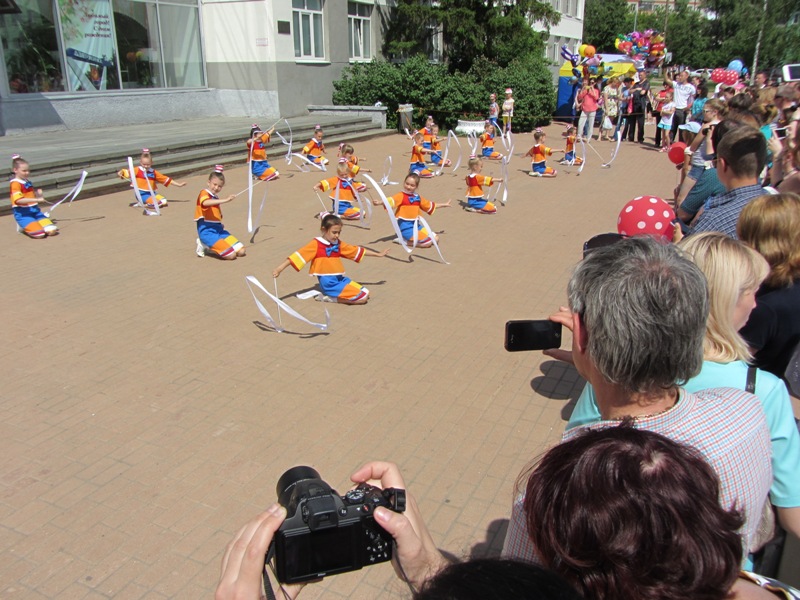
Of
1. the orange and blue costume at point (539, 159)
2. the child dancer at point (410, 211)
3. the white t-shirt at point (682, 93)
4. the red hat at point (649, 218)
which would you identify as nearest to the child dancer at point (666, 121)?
the white t-shirt at point (682, 93)

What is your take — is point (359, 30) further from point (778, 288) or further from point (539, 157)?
point (778, 288)

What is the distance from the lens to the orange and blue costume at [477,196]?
1208 cm

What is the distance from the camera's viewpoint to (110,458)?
14.9ft

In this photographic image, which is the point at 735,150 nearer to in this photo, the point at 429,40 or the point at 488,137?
the point at 488,137

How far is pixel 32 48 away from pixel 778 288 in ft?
64.8

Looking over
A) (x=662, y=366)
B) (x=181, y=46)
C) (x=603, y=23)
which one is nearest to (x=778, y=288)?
(x=662, y=366)

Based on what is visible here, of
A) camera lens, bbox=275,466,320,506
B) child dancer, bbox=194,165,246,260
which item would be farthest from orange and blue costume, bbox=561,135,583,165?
camera lens, bbox=275,466,320,506

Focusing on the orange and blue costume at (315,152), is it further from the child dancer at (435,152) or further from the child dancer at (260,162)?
the child dancer at (435,152)

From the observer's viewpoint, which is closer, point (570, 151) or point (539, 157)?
point (539, 157)

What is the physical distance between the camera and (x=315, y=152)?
53.5 ft

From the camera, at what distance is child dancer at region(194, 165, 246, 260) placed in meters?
9.29

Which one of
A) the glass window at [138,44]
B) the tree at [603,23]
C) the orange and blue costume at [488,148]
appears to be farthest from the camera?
the tree at [603,23]

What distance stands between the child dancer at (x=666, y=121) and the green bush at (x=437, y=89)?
555 centimetres

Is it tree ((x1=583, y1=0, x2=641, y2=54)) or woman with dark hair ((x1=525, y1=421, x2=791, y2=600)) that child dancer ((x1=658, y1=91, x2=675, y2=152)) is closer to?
woman with dark hair ((x1=525, y1=421, x2=791, y2=600))
